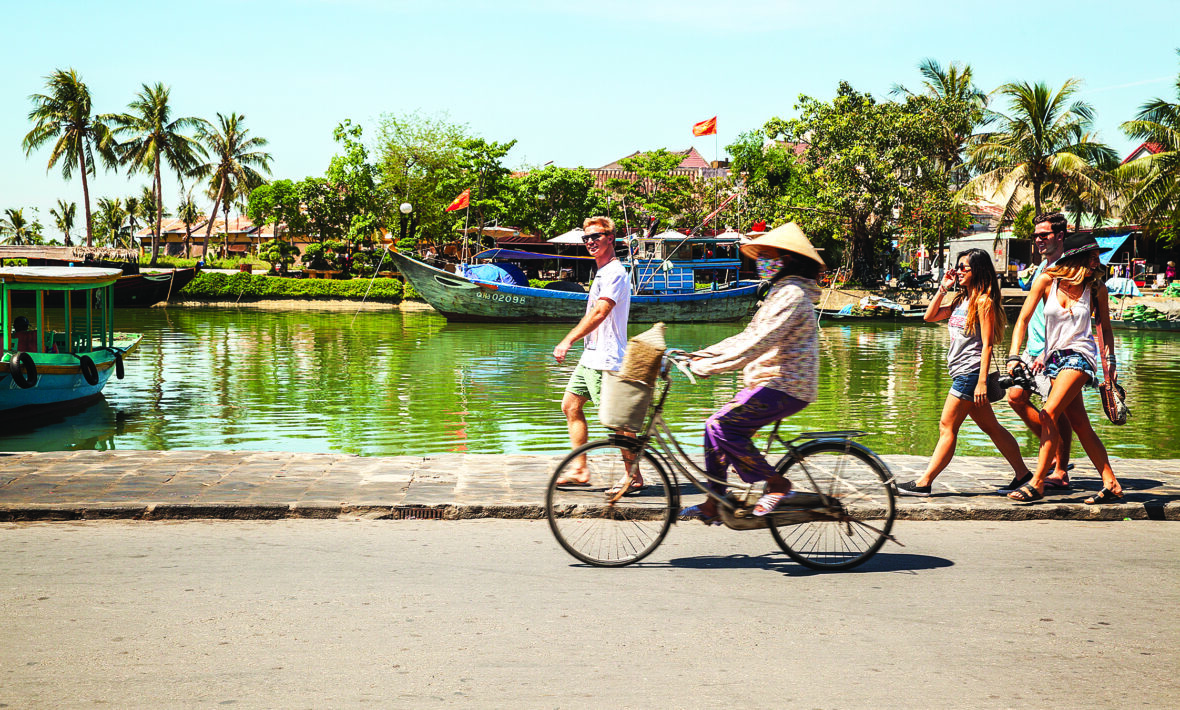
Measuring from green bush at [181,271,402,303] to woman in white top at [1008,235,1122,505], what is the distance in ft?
141

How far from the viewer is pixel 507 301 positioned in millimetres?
37750

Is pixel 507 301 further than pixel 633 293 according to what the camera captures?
No

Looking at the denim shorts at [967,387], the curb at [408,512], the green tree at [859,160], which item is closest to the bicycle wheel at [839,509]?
the curb at [408,512]

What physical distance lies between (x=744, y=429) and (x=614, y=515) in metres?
0.92

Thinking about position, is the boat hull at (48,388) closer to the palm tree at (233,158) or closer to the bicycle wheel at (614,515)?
the bicycle wheel at (614,515)

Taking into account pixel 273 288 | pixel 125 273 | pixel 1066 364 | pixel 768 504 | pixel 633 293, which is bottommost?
pixel 768 504

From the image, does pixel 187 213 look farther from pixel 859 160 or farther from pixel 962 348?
pixel 962 348

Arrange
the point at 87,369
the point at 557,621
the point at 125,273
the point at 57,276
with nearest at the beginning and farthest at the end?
1. the point at 557,621
2. the point at 57,276
3. the point at 87,369
4. the point at 125,273

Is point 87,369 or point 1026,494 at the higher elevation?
point 87,369

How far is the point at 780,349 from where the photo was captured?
5129 millimetres

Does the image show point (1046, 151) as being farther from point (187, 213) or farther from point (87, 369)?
point (187, 213)

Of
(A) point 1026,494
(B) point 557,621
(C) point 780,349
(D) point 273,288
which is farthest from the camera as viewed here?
(D) point 273,288

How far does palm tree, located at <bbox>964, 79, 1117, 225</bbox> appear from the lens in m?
42.4

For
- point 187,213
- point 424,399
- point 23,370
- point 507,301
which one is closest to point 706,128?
point 507,301
